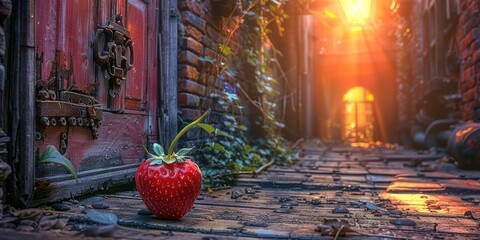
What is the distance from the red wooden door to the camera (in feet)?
5.78

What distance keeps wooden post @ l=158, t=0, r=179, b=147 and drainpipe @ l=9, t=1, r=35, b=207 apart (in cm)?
112

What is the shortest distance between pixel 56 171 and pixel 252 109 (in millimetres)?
3266

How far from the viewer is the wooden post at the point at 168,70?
2684mm

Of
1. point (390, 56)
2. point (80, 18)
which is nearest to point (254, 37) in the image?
point (80, 18)

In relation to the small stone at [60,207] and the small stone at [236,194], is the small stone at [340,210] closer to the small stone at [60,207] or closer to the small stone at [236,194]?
the small stone at [236,194]

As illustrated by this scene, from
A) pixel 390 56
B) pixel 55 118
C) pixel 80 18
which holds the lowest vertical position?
pixel 55 118

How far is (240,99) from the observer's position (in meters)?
4.43

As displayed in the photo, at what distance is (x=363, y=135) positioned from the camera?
672 inches

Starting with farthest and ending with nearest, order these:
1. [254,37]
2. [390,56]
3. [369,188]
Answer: [390,56] → [254,37] → [369,188]

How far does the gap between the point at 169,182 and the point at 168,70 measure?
4.55 feet

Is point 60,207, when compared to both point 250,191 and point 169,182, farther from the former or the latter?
point 250,191

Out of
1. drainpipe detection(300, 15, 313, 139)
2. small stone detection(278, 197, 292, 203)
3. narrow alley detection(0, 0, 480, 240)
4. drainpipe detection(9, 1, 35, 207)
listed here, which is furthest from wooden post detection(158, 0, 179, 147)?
drainpipe detection(300, 15, 313, 139)

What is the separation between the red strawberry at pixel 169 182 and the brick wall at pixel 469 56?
3384 mm

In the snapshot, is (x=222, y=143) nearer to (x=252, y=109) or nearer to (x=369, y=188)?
(x=369, y=188)
